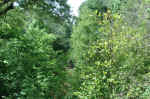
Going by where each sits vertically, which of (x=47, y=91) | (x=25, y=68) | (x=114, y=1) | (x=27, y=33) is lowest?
(x=47, y=91)

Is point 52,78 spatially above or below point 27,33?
below

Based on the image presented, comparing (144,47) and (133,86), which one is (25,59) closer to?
(133,86)

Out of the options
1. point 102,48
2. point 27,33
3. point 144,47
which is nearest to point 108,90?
point 102,48

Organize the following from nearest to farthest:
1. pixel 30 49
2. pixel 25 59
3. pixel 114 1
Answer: pixel 25 59 < pixel 30 49 < pixel 114 1

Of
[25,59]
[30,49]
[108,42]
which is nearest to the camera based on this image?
[108,42]

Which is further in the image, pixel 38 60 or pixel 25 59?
pixel 38 60

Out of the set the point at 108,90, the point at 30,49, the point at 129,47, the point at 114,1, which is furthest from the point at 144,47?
the point at 114,1

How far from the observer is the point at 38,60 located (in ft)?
15.9

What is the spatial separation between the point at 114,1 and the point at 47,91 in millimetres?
13620

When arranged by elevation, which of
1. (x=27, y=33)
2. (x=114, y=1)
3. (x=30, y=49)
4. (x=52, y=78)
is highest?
(x=114, y=1)

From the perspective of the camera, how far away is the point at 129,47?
167 inches

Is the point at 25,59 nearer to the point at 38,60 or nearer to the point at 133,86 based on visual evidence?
the point at 38,60

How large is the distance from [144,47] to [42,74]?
3050 millimetres

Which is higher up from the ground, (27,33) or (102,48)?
(27,33)
